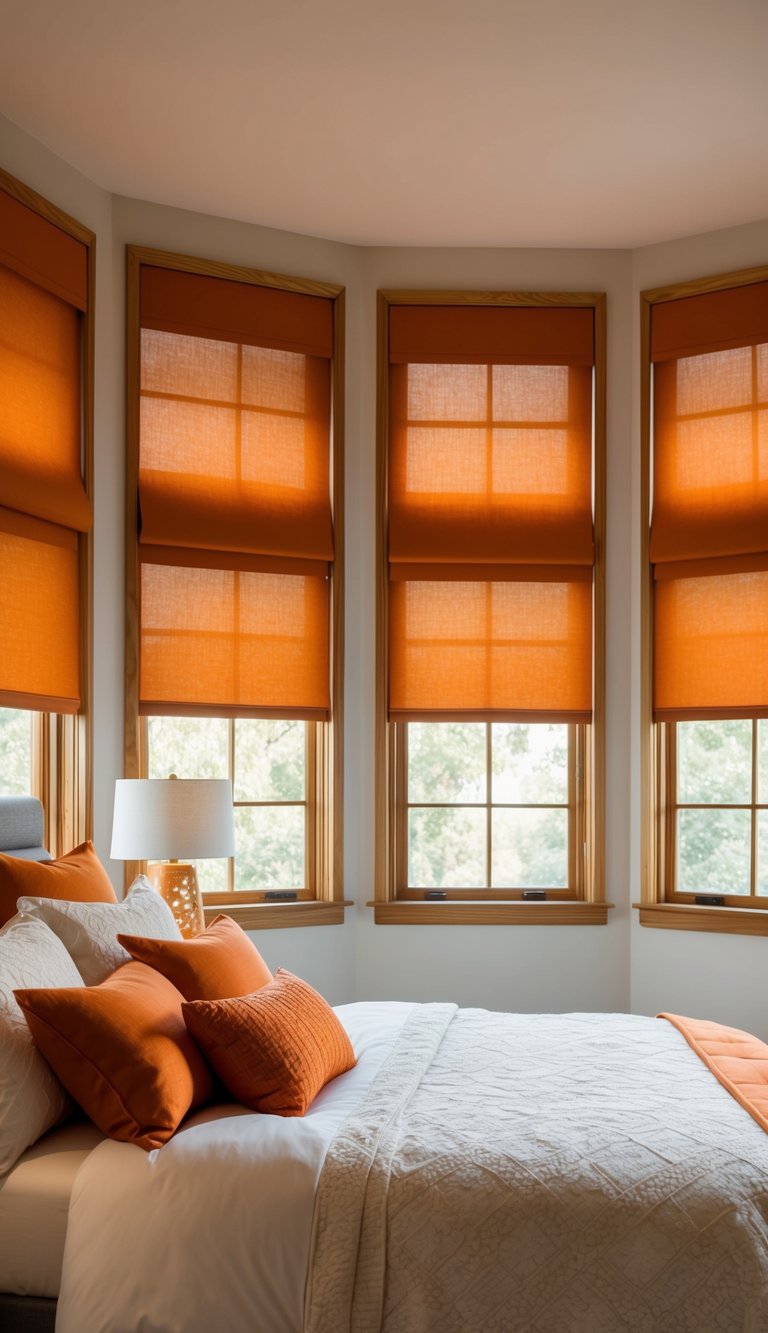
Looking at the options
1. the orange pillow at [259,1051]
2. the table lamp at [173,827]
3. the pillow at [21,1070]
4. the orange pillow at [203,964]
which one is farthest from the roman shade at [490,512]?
the pillow at [21,1070]

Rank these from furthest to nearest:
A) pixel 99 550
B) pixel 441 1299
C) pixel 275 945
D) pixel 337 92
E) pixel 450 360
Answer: pixel 450 360
pixel 275 945
pixel 99 550
pixel 337 92
pixel 441 1299

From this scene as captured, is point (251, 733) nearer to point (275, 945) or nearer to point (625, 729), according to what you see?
point (275, 945)

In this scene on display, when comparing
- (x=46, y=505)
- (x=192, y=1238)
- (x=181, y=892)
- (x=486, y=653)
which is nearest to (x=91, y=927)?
(x=192, y=1238)

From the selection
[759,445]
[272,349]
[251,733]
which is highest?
[272,349]

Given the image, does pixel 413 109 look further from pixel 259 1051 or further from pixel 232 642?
pixel 259 1051

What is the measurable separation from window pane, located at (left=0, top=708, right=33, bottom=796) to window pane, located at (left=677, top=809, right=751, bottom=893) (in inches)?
101

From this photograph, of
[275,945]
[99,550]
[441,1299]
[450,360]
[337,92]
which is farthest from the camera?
[450,360]

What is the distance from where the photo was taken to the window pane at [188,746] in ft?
15.1

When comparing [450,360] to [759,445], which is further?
[450,360]

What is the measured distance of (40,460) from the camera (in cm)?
405

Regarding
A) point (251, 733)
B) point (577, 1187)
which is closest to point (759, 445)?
point (251, 733)

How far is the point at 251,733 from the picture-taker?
4.81 m

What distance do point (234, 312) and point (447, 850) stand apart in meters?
2.35

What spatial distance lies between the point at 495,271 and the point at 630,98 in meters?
1.29
